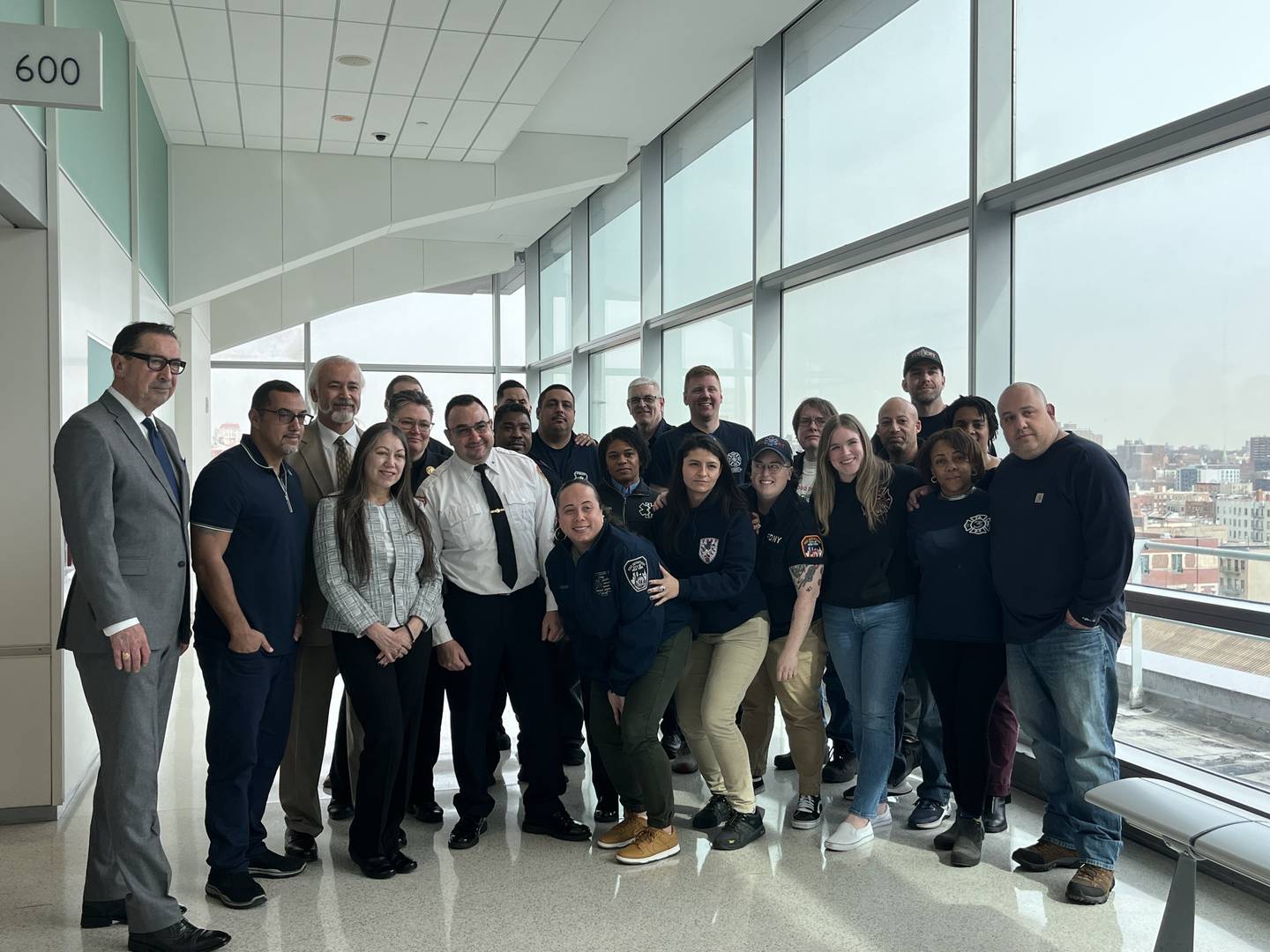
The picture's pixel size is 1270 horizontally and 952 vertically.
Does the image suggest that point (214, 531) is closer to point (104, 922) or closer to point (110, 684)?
point (110, 684)

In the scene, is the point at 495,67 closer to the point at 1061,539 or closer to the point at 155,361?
the point at 155,361

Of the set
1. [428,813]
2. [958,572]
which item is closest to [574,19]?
[958,572]

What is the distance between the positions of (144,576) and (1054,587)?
2.83m

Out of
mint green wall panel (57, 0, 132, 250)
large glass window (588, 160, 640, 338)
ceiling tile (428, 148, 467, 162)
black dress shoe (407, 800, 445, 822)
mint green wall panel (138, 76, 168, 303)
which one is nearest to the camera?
black dress shoe (407, 800, 445, 822)

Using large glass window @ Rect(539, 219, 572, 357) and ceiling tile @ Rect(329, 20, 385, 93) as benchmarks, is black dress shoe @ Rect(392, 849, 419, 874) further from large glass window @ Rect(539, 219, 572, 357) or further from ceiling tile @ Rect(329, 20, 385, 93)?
large glass window @ Rect(539, 219, 572, 357)

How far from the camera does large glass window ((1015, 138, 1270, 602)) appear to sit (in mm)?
3707

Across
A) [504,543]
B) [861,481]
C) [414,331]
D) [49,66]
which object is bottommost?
[504,543]

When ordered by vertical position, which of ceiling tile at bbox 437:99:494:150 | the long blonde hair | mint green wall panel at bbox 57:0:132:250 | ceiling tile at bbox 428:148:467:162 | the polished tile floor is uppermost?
ceiling tile at bbox 428:148:467:162

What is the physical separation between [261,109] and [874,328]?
14.5 ft

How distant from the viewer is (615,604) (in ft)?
11.7

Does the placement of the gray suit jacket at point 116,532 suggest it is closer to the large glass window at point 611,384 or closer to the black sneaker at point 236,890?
the black sneaker at point 236,890

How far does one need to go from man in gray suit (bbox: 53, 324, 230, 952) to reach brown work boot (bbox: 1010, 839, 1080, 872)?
8.61ft

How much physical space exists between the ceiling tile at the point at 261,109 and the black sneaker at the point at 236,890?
16.7 ft

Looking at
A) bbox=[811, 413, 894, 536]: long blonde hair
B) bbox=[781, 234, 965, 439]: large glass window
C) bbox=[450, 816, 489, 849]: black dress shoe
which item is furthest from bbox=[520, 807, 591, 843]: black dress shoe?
bbox=[781, 234, 965, 439]: large glass window
